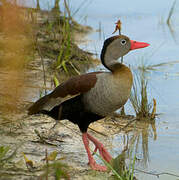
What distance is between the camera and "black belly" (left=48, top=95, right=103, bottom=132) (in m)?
4.32

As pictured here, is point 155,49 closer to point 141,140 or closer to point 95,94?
point 141,140

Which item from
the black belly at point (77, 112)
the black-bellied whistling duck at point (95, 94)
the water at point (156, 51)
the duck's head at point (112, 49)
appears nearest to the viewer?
the black-bellied whistling duck at point (95, 94)

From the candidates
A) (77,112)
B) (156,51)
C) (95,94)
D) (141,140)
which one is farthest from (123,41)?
(156,51)

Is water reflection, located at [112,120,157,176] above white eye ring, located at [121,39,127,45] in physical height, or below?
below

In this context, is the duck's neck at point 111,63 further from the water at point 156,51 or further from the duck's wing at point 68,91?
the water at point 156,51

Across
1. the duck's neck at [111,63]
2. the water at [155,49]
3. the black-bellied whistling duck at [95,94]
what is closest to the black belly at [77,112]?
the black-bellied whistling duck at [95,94]

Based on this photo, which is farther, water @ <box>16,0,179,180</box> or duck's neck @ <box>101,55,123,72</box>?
water @ <box>16,0,179,180</box>

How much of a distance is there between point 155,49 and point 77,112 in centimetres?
453

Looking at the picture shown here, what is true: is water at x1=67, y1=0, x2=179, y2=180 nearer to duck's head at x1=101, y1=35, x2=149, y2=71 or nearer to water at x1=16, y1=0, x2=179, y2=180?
water at x1=16, y1=0, x2=179, y2=180

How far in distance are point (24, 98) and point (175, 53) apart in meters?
5.97

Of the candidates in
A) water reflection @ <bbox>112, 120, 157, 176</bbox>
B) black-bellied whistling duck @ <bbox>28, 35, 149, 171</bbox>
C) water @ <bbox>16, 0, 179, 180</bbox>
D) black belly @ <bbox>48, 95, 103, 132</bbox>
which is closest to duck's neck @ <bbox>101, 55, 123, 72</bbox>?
black-bellied whistling duck @ <bbox>28, 35, 149, 171</bbox>

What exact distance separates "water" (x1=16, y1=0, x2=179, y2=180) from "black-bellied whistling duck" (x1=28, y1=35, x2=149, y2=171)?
1.98 feet

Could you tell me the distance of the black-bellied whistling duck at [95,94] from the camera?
4.20 metres

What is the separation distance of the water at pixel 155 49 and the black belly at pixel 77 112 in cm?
54
